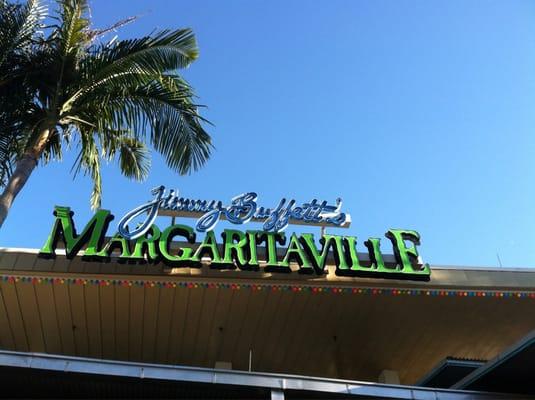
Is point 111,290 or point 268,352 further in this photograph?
point 268,352

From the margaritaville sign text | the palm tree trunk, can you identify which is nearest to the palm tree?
the palm tree trunk

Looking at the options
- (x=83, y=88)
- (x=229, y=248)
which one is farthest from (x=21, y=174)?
(x=229, y=248)

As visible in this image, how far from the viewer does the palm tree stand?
32.8 feet

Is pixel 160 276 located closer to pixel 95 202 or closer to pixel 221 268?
pixel 221 268

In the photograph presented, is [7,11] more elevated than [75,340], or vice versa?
[7,11]

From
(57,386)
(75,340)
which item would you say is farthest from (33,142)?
(57,386)

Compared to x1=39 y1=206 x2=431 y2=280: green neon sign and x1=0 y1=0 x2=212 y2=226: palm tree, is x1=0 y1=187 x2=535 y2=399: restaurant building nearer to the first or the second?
x1=39 y1=206 x2=431 y2=280: green neon sign

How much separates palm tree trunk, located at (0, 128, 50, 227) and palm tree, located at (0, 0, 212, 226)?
2 centimetres

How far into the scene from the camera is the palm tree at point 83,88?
9.98 meters

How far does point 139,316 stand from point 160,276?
3.76ft

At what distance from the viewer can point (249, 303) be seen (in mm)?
9625

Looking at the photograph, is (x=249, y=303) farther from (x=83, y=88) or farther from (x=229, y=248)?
(x=83, y=88)

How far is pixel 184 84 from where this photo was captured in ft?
36.8

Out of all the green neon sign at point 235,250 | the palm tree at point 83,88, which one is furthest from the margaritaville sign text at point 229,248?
the palm tree at point 83,88
